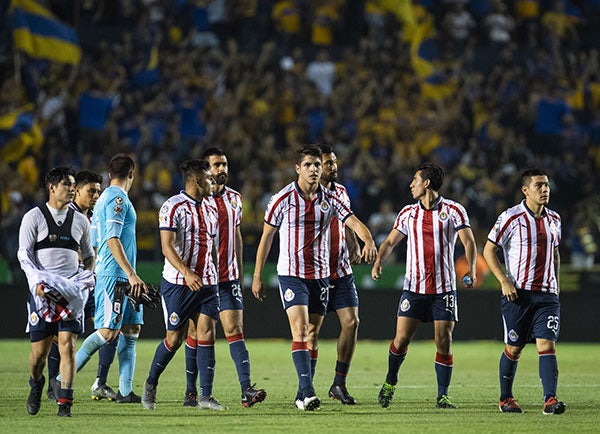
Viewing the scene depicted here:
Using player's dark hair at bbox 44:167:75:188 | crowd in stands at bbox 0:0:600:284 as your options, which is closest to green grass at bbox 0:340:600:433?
player's dark hair at bbox 44:167:75:188

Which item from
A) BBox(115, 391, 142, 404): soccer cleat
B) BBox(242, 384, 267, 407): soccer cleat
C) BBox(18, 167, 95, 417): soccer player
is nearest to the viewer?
BBox(18, 167, 95, 417): soccer player

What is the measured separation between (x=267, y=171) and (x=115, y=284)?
39.0 ft

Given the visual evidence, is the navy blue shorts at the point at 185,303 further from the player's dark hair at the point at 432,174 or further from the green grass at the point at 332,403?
the player's dark hair at the point at 432,174

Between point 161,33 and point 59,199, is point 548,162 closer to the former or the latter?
point 161,33

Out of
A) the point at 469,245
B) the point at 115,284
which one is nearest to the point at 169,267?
the point at 115,284

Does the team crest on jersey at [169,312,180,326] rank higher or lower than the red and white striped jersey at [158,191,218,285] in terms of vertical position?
lower

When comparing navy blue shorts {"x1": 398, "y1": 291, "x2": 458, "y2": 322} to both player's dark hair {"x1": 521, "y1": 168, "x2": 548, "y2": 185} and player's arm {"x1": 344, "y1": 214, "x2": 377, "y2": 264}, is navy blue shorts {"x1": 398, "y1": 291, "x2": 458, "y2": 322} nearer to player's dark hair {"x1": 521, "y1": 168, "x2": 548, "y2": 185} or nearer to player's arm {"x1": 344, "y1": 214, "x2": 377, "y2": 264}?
player's arm {"x1": 344, "y1": 214, "x2": 377, "y2": 264}

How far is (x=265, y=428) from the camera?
880cm

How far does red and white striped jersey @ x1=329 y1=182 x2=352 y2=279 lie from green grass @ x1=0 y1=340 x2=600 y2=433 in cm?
126

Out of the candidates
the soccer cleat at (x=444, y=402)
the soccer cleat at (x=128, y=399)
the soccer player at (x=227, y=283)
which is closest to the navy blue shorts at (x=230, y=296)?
the soccer player at (x=227, y=283)

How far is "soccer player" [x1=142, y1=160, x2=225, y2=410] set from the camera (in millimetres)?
10055

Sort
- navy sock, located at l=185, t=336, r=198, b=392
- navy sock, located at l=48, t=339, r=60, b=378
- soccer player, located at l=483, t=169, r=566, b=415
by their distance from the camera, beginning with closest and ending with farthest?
soccer player, located at l=483, t=169, r=566, b=415, navy sock, located at l=185, t=336, r=198, b=392, navy sock, located at l=48, t=339, r=60, b=378

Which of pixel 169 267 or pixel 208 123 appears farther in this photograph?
pixel 208 123

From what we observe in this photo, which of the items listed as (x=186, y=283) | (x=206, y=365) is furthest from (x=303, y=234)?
(x=206, y=365)
